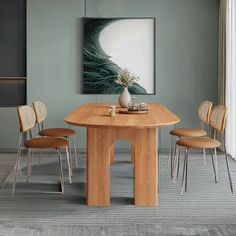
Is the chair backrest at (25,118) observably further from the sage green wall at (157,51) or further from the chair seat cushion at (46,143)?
the sage green wall at (157,51)

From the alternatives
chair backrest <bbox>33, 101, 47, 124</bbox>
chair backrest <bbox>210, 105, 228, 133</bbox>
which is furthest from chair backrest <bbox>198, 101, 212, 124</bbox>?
chair backrest <bbox>33, 101, 47, 124</bbox>

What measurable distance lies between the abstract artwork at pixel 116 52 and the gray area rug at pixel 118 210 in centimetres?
181

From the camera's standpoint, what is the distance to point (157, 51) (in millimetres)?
6227

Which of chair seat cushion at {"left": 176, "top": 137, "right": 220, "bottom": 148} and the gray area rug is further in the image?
chair seat cushion at {"left": 176, "top": 137, "right": 220, "bottom": 148}

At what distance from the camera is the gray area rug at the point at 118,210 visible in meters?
3.15

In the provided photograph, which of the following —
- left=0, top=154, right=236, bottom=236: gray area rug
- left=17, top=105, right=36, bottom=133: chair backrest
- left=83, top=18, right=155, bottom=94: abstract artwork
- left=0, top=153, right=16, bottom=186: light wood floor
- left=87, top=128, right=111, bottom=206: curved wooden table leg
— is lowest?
left=0, top=154, right=236, bottom=236: gray area rug

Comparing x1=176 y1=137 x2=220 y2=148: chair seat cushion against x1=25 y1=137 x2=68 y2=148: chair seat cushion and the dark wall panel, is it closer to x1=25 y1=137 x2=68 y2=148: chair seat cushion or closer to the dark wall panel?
x1=25 y1=137 x2=68 y2=148: chair seat cushion

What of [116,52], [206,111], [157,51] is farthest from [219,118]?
[116,52]

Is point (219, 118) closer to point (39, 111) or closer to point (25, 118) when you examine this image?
point (25, 118)

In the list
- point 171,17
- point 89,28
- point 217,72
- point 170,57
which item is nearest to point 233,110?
point 217,72

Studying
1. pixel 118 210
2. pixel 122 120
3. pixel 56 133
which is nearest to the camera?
pixel 118 210

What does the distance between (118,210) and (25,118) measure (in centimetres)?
127

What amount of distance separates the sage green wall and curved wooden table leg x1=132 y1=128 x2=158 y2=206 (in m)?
2.64

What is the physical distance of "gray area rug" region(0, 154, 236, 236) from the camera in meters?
3.15
